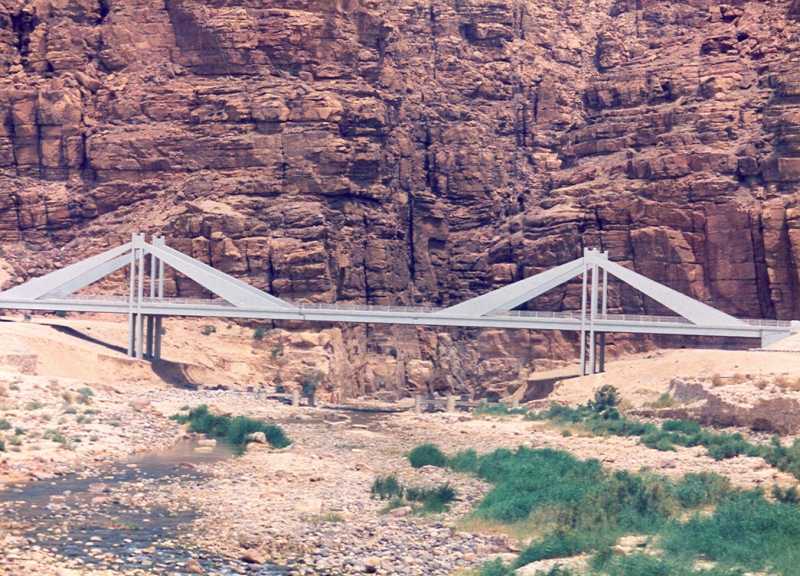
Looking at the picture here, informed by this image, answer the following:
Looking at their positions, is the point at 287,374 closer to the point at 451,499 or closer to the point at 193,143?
the point at 193,143

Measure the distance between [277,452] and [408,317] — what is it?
21457 millimetres

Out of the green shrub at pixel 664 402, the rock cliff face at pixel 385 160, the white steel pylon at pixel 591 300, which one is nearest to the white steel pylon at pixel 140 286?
the white steel pylon at pixel 591 300

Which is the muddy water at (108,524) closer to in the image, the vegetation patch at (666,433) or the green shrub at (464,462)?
the green shrub at (464,462)

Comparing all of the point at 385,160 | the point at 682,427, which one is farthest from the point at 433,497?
the point at 385,160

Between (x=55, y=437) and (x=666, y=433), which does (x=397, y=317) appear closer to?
(x=666, y=433)

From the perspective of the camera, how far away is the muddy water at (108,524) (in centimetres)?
2606

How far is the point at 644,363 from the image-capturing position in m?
63.1

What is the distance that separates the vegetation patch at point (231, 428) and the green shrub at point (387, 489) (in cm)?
794

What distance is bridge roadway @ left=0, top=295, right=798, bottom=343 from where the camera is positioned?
59.9m

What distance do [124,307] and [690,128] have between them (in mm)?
29937

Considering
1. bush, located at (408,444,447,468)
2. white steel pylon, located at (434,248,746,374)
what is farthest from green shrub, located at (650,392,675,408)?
bush, located at (408,444,447,468)

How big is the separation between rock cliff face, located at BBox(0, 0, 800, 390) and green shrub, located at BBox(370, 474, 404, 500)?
4073 cm

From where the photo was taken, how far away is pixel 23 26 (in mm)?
85375

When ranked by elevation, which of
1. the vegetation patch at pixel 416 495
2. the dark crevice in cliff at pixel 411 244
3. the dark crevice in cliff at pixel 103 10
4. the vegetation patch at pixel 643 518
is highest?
the dark crevice in cliff at pixel 103 10
